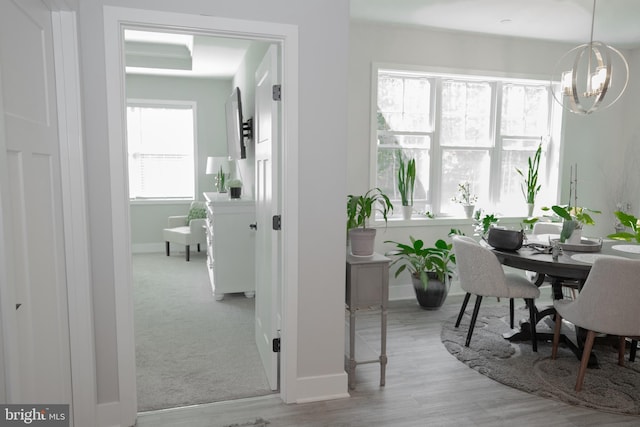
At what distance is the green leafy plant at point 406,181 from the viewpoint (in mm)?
4684

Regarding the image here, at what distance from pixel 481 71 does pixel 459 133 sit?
2.15 ft

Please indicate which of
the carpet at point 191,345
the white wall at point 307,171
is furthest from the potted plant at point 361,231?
the carpet at point 191,345

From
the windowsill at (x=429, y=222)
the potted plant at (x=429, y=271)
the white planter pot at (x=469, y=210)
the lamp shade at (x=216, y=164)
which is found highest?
the lamp shade at (x=216, y=164)

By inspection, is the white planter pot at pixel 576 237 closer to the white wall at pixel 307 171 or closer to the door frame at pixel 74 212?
the white wall at pixel 307 171

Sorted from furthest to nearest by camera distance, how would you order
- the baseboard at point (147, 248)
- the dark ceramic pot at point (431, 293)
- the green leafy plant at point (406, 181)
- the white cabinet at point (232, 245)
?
the baseboard at point (147, 248)
the green leafy plant at point (406, 181)
the white cabinet at point (232, 245)
the dark ceramic pot at point (431, 293)

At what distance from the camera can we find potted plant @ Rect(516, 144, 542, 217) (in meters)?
5.09

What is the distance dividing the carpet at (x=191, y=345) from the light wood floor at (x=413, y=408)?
6.9 inches

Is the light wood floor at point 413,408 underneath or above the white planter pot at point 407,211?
underneath

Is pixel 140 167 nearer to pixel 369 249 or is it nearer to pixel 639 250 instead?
pixel 369 249

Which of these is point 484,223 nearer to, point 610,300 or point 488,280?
point 488,280

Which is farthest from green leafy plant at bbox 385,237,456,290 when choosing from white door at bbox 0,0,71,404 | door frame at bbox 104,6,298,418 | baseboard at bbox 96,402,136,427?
white door at bbox 0,0,71,404

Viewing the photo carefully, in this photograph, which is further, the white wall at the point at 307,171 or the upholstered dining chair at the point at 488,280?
the upholstered dining chair at the point at 488,280

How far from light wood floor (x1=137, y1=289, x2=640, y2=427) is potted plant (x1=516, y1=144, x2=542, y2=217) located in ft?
8.72

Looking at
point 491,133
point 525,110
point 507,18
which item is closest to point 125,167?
point 507,18
